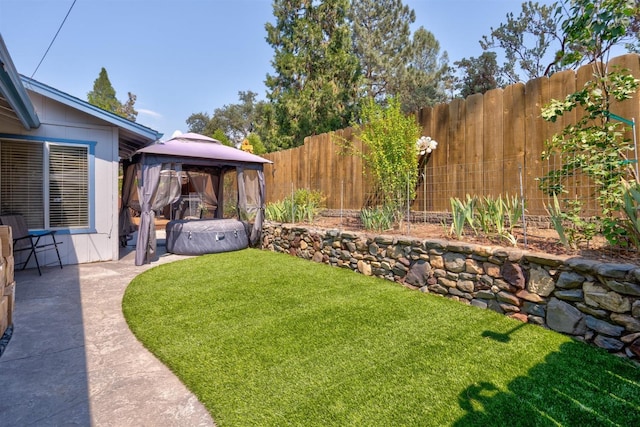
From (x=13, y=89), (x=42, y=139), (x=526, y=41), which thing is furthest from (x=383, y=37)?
(x=13, y=89)

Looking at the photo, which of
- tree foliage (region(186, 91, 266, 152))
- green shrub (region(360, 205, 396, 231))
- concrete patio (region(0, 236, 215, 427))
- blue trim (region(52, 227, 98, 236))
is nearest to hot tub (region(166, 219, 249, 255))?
blue trim (region(52, 227, 98, 236))

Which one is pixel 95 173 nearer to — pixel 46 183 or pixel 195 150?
pixel 46 183

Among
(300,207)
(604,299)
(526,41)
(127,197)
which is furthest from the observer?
(526,41)

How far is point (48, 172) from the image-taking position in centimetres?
587

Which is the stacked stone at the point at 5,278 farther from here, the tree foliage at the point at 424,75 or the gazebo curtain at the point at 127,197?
the tree foliage at the point at 424,75

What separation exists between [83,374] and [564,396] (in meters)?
3.30

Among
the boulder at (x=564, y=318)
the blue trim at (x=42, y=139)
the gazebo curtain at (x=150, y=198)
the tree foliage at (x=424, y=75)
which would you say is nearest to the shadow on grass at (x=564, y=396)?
the boulder at (x=564, y=318)

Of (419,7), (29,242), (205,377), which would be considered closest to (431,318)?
(205,377)

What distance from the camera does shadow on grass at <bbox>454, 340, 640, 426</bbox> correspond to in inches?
72.9

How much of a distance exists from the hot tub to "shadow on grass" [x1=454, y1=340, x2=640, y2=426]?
20.0 ft

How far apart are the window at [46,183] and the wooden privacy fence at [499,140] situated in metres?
5.50

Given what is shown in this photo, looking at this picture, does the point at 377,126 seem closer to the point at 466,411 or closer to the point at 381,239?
the point at 381,239

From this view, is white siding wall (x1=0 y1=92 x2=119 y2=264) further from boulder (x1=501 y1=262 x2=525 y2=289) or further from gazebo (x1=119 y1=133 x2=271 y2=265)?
boulder (x1=501 y1=262 x2=525 y2=289)

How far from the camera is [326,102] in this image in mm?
12773
